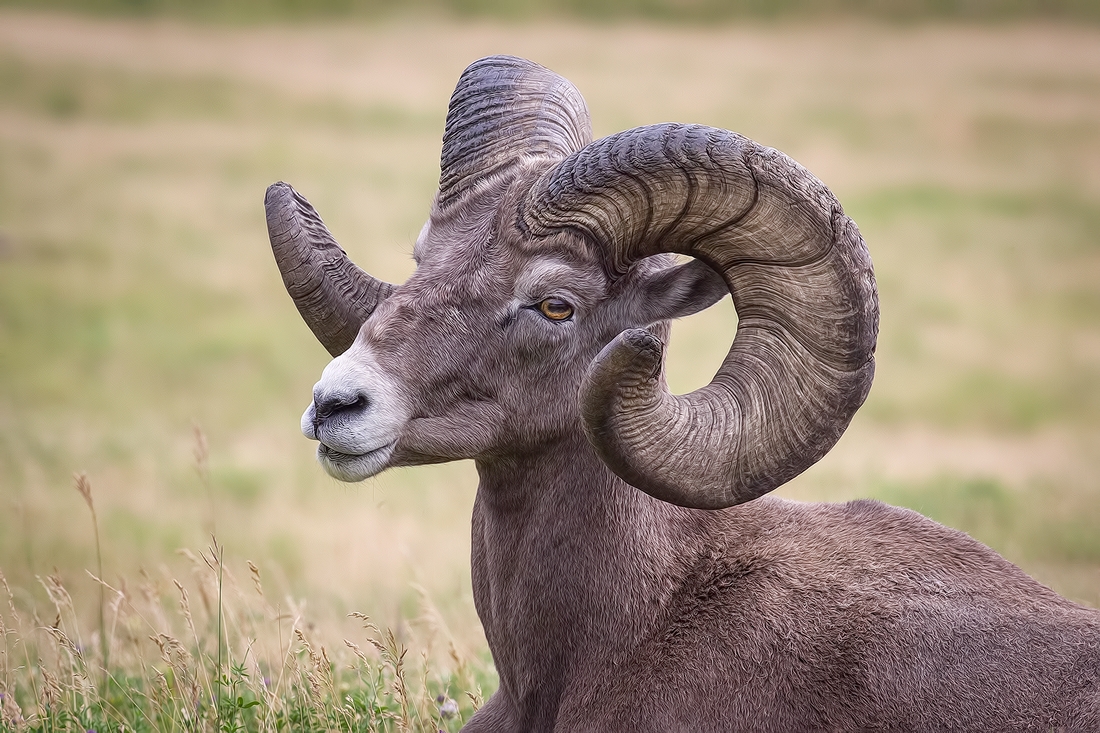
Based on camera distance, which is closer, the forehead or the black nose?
the black nose

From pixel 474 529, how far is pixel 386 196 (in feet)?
119

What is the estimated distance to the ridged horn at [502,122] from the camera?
6.43 metres

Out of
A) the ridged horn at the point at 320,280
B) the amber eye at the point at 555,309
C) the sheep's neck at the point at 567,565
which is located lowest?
the sheep's neck at the point at 567,565

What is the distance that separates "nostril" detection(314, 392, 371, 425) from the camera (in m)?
5.33

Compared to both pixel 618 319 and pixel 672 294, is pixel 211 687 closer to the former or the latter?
pixel 618 319

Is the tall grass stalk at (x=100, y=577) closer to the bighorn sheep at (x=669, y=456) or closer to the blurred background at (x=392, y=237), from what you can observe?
the blurred background at (x=392, y=237)

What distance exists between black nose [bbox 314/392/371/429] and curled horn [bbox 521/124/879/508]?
3.24ft

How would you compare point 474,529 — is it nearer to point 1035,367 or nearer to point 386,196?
point 1035,367

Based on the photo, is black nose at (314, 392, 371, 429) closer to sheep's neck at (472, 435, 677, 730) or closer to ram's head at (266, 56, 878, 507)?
ram's head at (266, 56, 878, 507)

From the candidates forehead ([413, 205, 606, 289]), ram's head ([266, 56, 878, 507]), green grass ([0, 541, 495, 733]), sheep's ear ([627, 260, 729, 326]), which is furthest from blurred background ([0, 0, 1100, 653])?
sheep's ear ([627, 260, 729, 326])

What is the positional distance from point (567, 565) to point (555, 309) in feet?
4.06

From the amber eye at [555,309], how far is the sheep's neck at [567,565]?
1.95 ft

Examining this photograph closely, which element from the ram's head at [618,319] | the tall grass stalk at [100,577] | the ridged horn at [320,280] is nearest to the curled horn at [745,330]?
the ram's head at [618,319]

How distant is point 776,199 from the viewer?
215 inches
